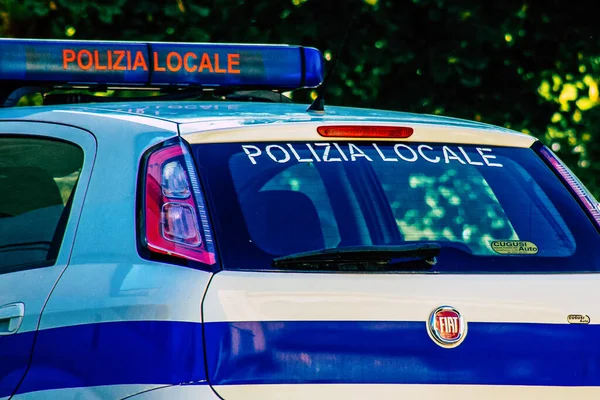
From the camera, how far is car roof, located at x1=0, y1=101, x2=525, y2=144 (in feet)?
11.7

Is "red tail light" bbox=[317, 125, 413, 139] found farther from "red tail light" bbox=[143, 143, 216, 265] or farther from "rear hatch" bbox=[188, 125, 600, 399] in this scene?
"red tail light" bbox=[143, 143, 216, 265]

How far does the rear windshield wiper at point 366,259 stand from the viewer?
328 cm

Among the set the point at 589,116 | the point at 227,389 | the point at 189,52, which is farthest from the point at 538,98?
the point at 227,389

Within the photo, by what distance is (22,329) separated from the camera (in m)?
3.63

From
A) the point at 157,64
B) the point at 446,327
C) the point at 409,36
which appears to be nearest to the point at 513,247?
the point at 446,327

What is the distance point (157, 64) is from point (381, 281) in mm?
2163

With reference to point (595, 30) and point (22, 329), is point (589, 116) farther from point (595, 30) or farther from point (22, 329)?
point (22, 329)

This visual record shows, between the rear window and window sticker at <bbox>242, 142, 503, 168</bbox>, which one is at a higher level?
window sticker at <bbox>242, 142, 503, 168</bbox>

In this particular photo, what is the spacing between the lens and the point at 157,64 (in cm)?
520

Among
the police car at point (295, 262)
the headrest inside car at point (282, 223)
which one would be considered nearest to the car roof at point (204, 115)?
the police car at point (295, 262)

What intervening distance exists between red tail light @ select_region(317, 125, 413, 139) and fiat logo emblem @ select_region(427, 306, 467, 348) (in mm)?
567

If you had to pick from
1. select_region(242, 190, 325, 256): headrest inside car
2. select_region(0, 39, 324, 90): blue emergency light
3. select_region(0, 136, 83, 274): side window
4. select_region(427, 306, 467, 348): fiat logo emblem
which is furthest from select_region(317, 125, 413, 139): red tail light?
select_region(0, 39, 324, 90): blue emergency light

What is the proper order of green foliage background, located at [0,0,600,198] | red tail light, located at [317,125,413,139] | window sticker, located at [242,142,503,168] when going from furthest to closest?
green foliage background, located at [0,0,600,198] → red tail light, located at [317,125,413,139] → window sticker, located at [242,142,503,168]

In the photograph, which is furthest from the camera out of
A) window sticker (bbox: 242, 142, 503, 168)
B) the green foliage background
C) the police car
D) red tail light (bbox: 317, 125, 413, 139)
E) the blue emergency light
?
the green foliage background
